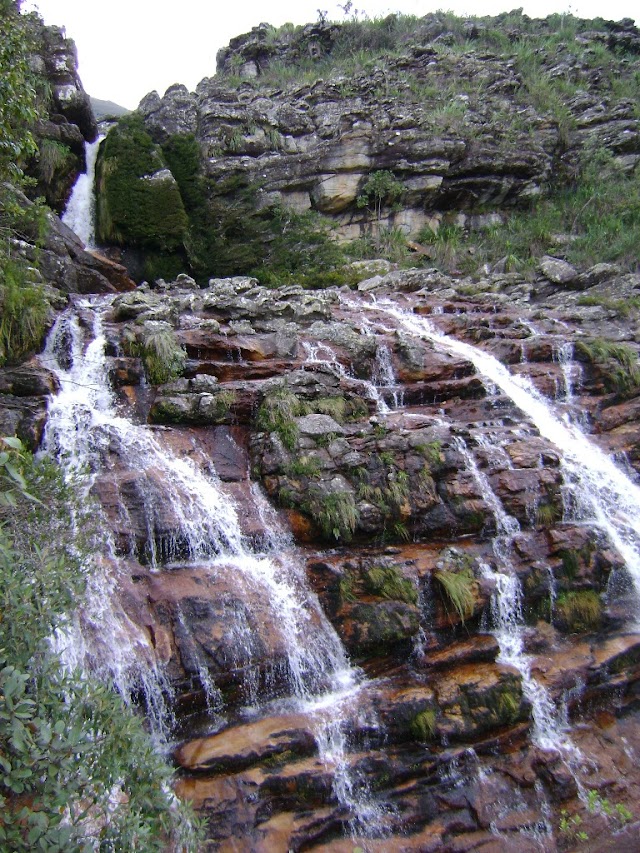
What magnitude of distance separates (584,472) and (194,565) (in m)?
7.22

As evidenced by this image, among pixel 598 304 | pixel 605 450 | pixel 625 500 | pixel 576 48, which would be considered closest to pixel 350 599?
pixel 625 500

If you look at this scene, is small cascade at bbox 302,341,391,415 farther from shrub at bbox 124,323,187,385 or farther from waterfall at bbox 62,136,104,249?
waterfall at bbox 62,136,104,249

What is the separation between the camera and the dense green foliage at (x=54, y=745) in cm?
327

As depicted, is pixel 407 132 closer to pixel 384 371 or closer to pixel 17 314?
pixel 384 371

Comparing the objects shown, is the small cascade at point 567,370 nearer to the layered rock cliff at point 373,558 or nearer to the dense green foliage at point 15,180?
the layered rock cliff at point 373,558

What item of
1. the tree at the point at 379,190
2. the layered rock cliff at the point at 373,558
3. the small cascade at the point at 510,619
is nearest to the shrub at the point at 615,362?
the layered rock cliff at the point at 373,558

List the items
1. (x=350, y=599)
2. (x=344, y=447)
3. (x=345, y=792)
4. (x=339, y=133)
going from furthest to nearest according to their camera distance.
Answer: (x=339, y=133), (x=344, y=447), (x=350, y=599), (x=345, y=792)

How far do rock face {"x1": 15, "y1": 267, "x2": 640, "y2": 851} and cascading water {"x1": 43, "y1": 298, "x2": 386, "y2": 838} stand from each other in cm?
5

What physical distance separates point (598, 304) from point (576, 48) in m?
23.9

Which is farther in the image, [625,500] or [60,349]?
[60,349]

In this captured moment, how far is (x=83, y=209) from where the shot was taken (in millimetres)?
21141

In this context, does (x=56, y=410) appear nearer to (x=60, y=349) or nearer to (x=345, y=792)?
(x=60, y=349)

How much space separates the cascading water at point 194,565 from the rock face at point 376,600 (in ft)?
0.15

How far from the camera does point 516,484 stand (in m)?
10.1
